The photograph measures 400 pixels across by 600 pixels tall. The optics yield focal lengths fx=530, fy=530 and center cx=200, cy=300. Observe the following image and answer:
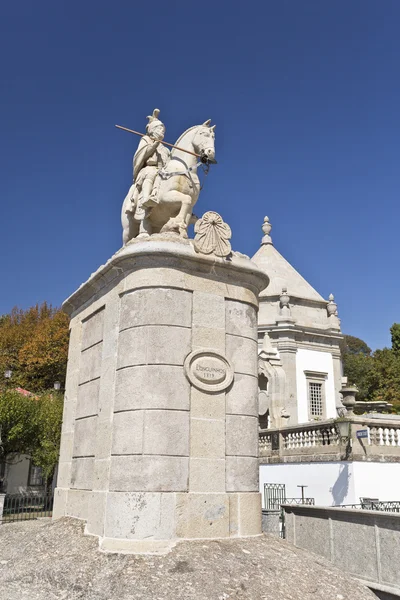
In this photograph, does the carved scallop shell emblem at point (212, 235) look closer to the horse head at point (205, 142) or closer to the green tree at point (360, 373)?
the horse head at point (205, 142)

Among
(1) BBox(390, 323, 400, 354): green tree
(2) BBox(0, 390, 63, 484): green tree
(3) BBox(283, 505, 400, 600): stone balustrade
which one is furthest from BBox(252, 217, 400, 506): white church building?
(1) BBox(390, 323, 400, 354): green tree

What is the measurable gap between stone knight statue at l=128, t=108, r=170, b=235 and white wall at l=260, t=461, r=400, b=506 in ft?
38.2

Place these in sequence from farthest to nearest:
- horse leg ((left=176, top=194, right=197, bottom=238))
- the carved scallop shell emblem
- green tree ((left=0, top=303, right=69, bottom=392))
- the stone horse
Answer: green tree ((left=0, top=303, right=69, bottom=392)) → the stone horse → horse leg ((left=176, top=194, right=197, bottom=238)) → the carved scallop shell emblem

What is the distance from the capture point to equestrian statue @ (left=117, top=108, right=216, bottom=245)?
28.6 feet

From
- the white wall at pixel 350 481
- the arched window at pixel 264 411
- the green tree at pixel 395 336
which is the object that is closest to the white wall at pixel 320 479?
the white wall at pixel 350 481

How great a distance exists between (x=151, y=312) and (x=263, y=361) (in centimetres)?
2465

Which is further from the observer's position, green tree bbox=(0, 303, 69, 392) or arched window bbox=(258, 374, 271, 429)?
green tree bbox=(0, 303, 69, 392)

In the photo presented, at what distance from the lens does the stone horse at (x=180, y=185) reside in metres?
8.70

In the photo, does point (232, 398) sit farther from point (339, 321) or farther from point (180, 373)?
point (339, 321)

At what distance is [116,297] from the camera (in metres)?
8.25

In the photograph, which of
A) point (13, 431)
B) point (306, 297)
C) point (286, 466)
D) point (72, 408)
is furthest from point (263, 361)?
point (72, 408)

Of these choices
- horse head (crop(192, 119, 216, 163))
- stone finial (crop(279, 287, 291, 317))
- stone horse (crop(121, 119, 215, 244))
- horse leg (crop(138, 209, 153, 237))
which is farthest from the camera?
stone finial (crop(279, 287, 291, 317))

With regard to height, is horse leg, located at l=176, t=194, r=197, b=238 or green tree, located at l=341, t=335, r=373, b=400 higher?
green tree, located at l=341, t=335, r=373, b=400

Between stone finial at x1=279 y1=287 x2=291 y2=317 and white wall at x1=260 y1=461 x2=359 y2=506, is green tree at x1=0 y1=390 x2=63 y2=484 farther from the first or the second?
stone finial at x1=279 y1=287 x2=291 y2=317
